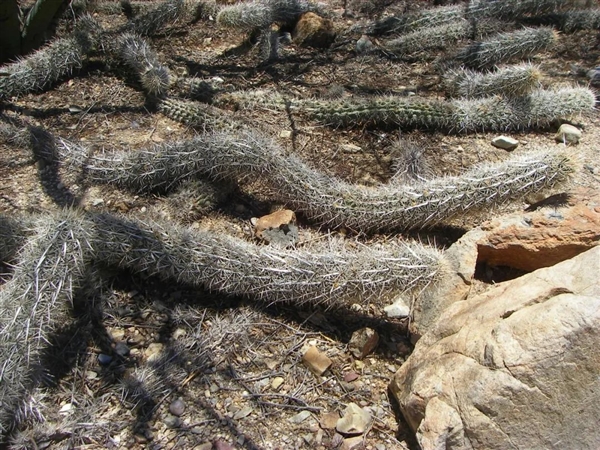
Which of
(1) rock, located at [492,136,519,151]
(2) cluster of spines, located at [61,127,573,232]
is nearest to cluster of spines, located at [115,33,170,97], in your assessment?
(2) cluster of spines, located at [61,127,573,232]

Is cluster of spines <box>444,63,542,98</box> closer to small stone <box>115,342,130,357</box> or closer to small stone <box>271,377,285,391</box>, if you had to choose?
small stone <box>271,377,285,391</box>

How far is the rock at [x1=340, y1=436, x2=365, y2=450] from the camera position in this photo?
90.6 inches

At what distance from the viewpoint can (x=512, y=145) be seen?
154 inches

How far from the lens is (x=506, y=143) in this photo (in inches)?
154

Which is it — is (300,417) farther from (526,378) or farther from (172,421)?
(526,378)

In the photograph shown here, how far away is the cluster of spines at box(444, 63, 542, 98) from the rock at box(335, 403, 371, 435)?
8.53ft

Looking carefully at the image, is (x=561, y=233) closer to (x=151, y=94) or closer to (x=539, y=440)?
(x=539, y=440)

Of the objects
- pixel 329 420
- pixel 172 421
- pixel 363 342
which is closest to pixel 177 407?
pixel 172 421

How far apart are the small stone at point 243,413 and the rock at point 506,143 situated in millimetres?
2568

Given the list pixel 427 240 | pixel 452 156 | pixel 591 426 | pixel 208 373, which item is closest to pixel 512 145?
pixel 452 156

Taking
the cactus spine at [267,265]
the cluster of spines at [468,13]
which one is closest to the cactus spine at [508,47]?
the cluster of spines at [468,13]

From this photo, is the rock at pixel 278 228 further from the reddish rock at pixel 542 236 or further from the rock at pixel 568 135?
the rock at pixel 568 135

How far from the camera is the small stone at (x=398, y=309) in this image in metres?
2.88

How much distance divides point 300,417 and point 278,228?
1.13 m
